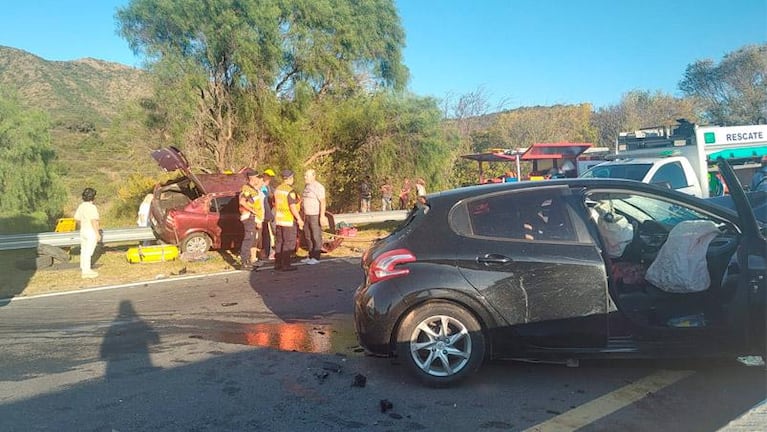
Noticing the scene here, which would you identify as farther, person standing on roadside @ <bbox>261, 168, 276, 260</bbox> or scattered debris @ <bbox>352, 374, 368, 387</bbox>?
person standing on roadside @ <bbox>261, 168, 276, 260</bbox>

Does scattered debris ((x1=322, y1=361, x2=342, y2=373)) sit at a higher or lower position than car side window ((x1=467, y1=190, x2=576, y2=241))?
lower

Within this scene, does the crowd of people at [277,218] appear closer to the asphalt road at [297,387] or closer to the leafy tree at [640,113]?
the asphalt road at [297,387]

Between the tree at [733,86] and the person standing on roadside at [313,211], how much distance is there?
34970mm

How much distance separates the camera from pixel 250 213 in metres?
10.6

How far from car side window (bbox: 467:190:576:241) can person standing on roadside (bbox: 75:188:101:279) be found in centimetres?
817

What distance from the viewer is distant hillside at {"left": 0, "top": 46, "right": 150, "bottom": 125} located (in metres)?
57.0

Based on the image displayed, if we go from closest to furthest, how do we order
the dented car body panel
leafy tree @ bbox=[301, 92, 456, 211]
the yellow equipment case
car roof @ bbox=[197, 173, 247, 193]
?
1. the dented car body panel
2. the yellow equipment case
3. car roof @ bbox=[197, 173, 247, 193]
4. leafy tree @ bbox=[301, 92, 456, 211]

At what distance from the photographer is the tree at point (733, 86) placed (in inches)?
1494

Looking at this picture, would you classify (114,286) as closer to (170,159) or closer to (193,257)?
(193,257)

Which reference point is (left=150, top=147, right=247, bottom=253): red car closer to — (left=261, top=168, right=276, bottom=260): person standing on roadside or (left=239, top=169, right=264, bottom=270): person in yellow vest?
(left=261, top=168, right=276, bottom=260): person standing on roadside

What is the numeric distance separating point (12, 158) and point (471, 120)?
20683 millimetres

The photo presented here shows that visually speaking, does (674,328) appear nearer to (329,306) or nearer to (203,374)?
(203,374)

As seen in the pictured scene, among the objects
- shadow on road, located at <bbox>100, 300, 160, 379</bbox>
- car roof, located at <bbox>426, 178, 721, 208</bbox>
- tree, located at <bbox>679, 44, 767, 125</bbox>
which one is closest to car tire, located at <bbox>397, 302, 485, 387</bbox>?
car roof, located at <bbox>426, 178, 721, 208</bbox>

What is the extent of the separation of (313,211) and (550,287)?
6740 millimetres
